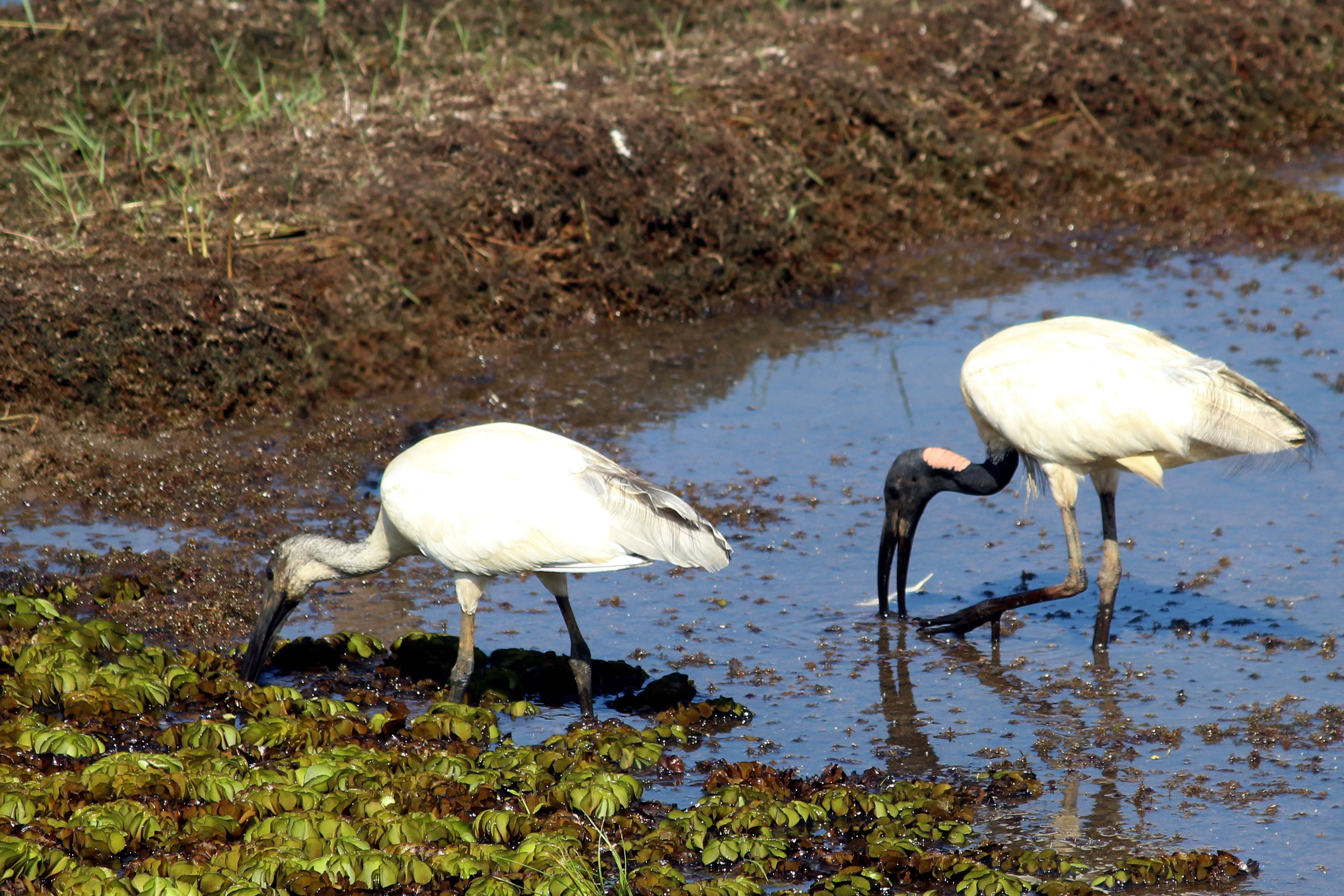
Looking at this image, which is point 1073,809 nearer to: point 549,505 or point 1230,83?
point 549,505

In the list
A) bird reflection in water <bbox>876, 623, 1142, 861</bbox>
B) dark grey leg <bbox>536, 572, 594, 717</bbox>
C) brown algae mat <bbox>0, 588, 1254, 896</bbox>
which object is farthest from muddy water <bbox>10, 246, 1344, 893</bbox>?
brown algae mat <bbox>0, 588, 1254, 896</bbox>

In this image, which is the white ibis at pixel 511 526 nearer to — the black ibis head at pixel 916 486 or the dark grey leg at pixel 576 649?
the dark grey leg at pixel 576 649

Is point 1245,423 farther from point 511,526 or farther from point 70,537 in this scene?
point 70,537

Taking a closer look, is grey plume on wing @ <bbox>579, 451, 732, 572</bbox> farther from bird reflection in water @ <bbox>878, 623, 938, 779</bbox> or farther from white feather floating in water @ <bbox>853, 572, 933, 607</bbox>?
white feather floating in water @ <bbox>853, 572, 933, 607</bbox>

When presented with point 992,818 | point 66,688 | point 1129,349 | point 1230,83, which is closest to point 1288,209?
point 1230,83

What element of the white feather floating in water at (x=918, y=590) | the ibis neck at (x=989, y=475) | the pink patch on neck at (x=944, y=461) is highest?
the pink patch on neck at (x=944, y=461)

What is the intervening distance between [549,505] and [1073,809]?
1850mm

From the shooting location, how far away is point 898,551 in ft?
19.9

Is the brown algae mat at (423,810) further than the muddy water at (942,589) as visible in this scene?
No

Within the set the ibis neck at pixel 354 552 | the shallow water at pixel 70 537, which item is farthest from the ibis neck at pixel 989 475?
the shallow water at pixel 70 537

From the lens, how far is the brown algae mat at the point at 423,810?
12.6 feet

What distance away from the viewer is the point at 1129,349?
574cm

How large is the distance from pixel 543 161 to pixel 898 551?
4336 millimetres

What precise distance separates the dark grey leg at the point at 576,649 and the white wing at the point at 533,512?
0.61 feet
